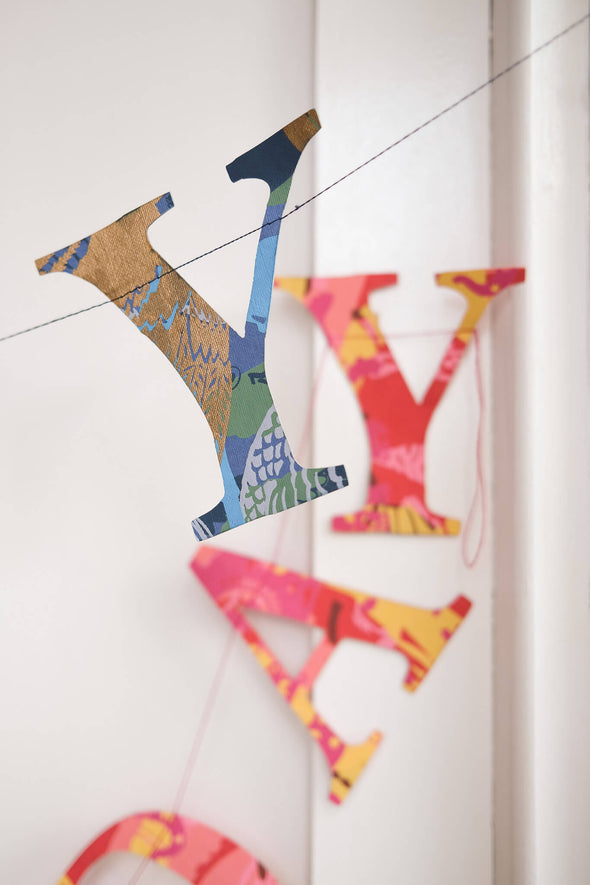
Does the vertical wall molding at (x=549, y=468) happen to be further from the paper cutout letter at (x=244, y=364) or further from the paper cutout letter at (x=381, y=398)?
the paper cutout letter at (x=244, y=364)

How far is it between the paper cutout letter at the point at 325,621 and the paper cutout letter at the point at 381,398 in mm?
87

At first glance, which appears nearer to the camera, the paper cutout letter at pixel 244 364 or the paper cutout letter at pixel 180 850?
the paper cutout letter at pixel 244 364

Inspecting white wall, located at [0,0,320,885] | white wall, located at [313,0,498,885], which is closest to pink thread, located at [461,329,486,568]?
white wall, located at [313,0,498,885]

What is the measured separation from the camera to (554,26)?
0.70 meters

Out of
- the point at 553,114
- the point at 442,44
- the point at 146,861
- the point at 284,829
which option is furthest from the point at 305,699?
the point at 442,44

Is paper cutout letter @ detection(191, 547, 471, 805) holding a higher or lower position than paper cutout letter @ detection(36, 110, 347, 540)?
lower

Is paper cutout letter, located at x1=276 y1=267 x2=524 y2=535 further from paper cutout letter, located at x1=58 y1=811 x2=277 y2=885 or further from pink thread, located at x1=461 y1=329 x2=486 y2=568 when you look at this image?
paper cutout letter, located at x1=58 y1=811 x2=277 y2=885

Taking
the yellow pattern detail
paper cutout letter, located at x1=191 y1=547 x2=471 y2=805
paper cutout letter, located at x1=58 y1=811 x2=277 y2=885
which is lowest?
paper cutout letter, located at x1=58 y1=811 x2=277 y2=885

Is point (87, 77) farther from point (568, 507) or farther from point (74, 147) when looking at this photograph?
point (568, 507)

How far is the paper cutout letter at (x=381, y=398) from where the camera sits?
0.81 m

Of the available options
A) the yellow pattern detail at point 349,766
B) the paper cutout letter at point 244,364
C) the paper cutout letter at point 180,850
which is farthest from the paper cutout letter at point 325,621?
the paper cutout letter at point 244,364

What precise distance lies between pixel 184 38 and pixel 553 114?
51 centimetres

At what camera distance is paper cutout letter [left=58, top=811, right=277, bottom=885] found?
31.7 inches

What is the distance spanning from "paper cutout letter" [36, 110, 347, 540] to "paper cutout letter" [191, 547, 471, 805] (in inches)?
13.2
